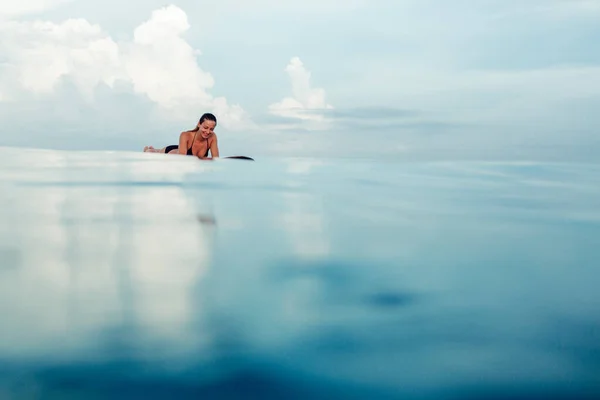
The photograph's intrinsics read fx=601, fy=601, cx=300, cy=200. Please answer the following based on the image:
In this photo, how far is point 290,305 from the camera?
2.40 meters

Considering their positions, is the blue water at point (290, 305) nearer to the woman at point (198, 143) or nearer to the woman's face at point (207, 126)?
the woman's face at point (207, 126)

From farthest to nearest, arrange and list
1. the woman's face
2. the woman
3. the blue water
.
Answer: the woman
the woman's face
the blue water

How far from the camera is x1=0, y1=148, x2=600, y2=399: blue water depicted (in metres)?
1.71

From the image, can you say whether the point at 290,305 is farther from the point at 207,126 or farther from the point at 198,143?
the point at 198,143

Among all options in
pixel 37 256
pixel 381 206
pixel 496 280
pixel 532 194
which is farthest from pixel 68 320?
pixel 532 194

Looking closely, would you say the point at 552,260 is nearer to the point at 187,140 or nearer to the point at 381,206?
the point at 381,206

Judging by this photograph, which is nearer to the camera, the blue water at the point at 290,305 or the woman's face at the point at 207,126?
the blue water at the point at 290,305

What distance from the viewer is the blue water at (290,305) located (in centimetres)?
171

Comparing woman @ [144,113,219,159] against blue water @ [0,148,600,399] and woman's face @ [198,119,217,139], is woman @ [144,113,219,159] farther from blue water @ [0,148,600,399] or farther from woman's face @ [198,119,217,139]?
blue water @ [0,148,600,399]

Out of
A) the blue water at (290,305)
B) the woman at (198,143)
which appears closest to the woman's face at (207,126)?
the woman at (198,143)

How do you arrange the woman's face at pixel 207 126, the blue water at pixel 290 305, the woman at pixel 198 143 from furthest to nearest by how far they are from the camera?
the woman at pixel 198 143 → the woman's face at pixel 207 126 → the blue water at pixel 290 305

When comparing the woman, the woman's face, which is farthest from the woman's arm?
the woman's face

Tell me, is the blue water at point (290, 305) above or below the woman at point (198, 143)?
below

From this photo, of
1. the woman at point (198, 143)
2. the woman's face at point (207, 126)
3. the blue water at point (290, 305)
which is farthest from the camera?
the woman at point (198, 143)
